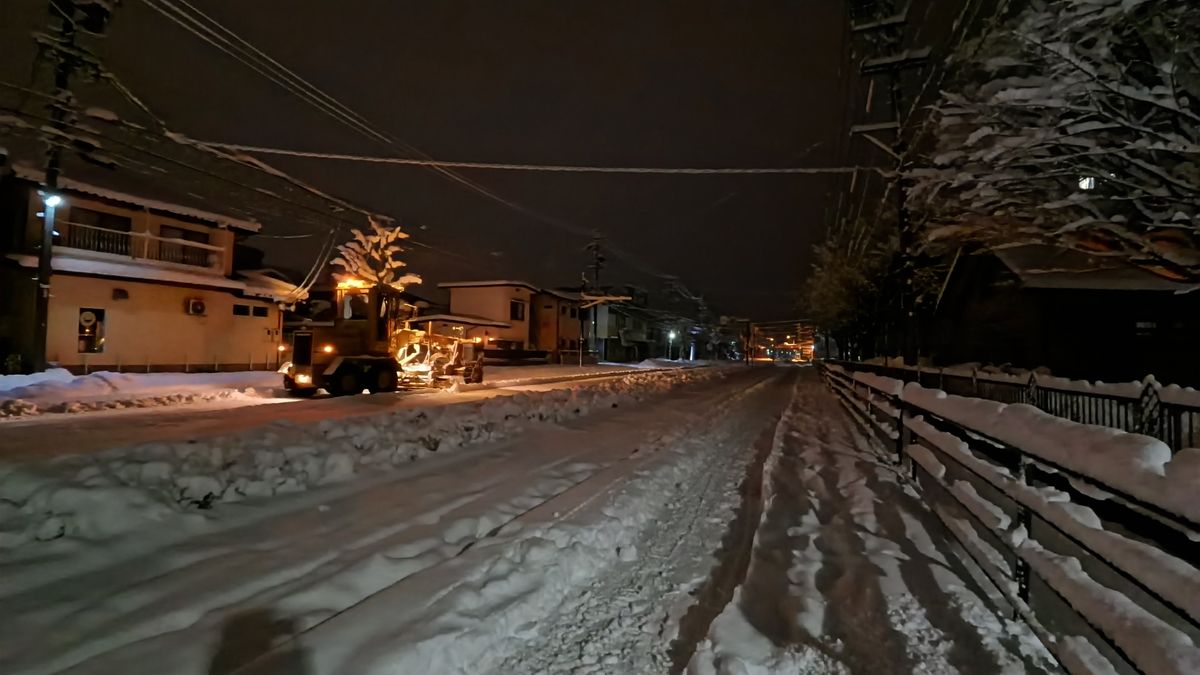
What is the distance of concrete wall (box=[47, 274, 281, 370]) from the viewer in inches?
900

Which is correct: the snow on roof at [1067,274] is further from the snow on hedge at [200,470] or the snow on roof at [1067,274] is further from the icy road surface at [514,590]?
the snow on hedge at [200,470]

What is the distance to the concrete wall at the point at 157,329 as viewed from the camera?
22859mm

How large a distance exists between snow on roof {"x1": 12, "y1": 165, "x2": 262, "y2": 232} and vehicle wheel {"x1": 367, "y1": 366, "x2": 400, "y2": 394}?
49.2 feet

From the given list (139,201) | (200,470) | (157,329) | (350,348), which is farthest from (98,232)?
(200,470)

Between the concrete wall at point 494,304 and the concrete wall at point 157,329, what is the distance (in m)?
23.3

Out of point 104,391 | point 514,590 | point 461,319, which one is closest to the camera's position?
point 514,590

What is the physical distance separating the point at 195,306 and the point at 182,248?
116 inches

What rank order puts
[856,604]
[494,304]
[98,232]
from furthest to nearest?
1. [494,304]
2. [98,232]
3. [856,604]

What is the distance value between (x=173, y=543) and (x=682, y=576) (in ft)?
13.1

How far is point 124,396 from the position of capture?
16641 mm

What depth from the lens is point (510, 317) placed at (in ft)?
177

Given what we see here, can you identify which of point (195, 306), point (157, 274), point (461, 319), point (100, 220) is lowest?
point (195, 306)

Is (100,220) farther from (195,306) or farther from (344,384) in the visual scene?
(344,384)

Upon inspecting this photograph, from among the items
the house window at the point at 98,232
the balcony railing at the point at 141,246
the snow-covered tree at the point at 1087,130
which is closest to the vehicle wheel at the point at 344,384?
the balcony railing at the point at 141,246
